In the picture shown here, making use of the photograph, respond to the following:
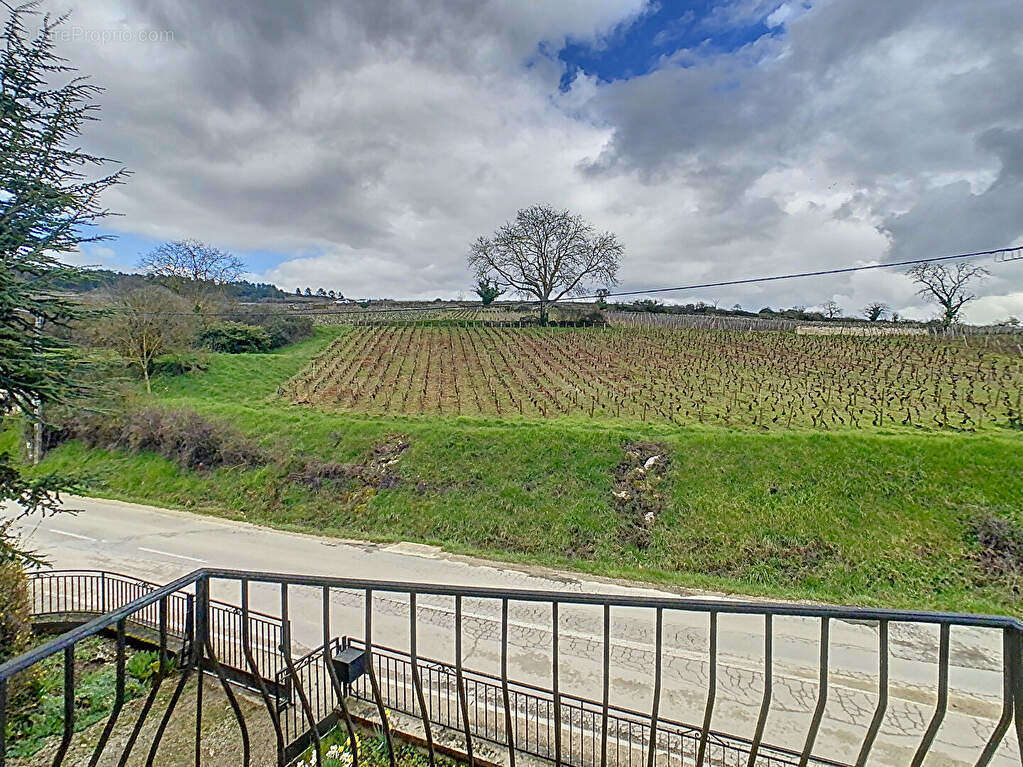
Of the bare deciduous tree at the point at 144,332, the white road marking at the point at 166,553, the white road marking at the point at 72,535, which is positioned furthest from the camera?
the bare deciduous tree at the point at 144,332

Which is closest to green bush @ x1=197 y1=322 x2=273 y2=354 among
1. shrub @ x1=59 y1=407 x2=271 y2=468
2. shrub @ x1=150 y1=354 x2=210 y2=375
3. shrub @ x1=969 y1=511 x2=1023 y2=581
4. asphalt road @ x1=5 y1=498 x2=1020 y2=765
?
shrub @ x1=150 y1=354 x2=210 y2=375

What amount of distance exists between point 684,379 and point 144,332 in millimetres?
22636

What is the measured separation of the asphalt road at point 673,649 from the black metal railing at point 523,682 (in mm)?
37

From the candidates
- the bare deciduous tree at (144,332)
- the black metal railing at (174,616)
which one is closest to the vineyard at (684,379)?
the bare deciduous tree at (144,332)

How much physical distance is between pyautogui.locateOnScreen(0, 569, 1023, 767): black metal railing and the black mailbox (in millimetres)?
54

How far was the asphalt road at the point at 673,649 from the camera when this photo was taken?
16.2ft

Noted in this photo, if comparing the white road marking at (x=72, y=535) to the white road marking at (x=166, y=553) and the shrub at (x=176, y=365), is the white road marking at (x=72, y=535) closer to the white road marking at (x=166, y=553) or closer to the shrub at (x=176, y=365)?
the white road marking at (x=166, y=553)

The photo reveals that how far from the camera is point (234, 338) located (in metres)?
28.5

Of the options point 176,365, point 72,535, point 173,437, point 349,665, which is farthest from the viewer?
point 176,365

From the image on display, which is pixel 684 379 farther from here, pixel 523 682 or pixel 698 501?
pixel 523 682

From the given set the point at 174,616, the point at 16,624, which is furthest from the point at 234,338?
the point at 16,624

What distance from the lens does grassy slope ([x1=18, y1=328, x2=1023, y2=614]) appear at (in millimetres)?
8773

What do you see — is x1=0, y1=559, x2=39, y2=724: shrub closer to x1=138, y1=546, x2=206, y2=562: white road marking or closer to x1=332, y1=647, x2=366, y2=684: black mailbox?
x1=332, y1=647, x2=366, y2=684: black mailbox

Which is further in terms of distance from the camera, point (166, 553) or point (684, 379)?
point (684, 379)
